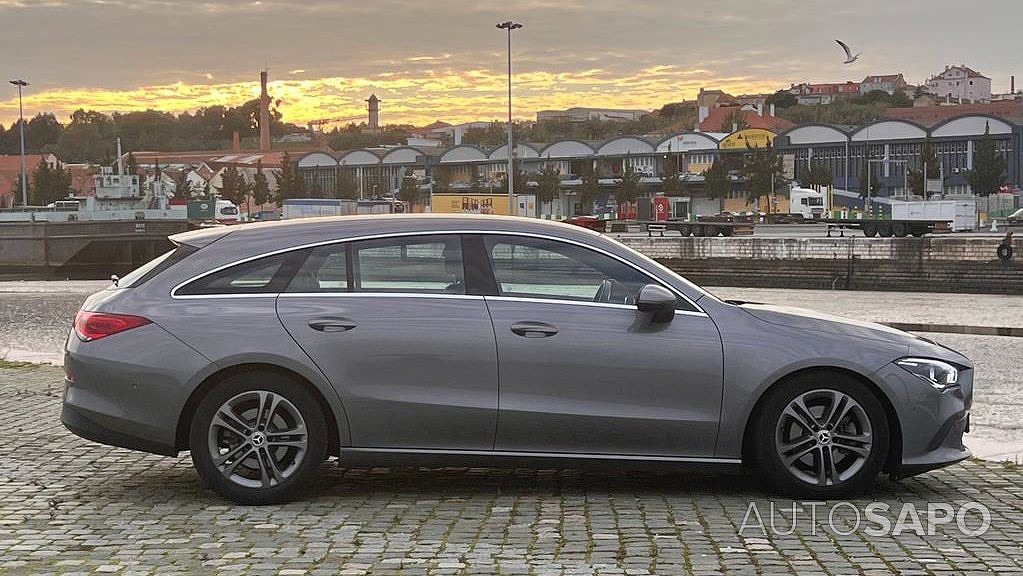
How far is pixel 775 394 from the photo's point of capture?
6.55m

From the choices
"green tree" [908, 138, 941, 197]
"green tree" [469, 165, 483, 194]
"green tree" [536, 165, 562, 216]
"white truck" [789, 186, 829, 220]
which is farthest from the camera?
"green tree" [469, 165, 483, 194]

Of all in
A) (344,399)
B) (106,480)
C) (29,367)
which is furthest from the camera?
(29,367)

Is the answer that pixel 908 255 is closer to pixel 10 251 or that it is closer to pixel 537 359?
pixel 537 359

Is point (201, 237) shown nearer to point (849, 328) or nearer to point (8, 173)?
point (849, 328)

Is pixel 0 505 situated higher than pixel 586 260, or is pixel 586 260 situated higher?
pixel 586 260

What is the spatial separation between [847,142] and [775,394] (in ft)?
327

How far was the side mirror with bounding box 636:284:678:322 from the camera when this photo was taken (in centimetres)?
647

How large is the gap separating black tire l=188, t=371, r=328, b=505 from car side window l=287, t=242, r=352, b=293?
504mm

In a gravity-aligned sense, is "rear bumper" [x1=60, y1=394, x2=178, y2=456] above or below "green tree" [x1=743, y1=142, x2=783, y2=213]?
below

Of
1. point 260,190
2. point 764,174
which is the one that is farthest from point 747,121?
point 260,190

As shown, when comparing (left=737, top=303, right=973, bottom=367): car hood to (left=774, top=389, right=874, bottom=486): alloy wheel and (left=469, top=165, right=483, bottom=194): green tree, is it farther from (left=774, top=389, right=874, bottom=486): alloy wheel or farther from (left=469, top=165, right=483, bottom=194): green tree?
(left=469, top=165, right=483, bottom=194): green tree

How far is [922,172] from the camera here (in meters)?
92.6

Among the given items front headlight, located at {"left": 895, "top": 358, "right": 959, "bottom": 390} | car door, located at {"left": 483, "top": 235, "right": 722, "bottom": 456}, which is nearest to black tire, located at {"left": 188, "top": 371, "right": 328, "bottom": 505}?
car door, located at {"left": 483, "top": 235, "right": 722, "bottom": 456}

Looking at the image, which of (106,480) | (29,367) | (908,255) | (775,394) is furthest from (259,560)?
(908,255)
